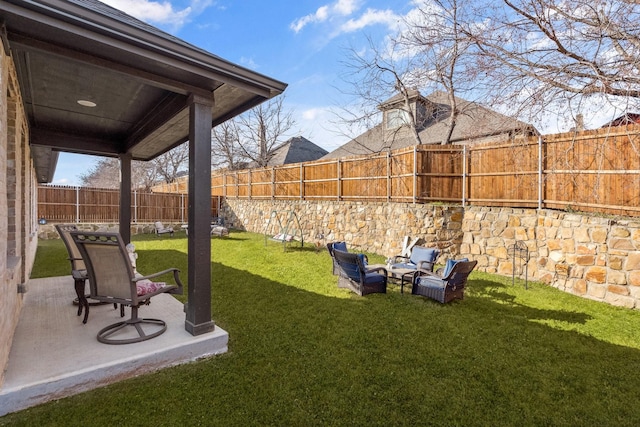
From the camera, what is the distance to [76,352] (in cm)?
278

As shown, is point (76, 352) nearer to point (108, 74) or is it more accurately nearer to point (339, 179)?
point (108, 74)

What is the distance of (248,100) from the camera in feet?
11.4

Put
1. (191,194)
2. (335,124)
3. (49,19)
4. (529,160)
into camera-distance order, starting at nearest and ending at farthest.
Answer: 1. (49,19)
2. (191,194)
3. (529,160)
4. (335,124)

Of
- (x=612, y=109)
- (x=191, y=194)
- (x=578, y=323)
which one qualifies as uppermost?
(x=612, y=109)

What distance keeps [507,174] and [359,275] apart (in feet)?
15.2

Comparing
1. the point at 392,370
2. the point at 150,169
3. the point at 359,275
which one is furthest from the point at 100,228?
the point at 150,169

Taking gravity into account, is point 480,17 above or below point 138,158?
above

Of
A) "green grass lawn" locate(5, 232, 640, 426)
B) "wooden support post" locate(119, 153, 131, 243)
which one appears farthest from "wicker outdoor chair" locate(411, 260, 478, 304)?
"wooden support post" locate(119, 153, 131, 243)

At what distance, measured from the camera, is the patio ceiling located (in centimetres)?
210

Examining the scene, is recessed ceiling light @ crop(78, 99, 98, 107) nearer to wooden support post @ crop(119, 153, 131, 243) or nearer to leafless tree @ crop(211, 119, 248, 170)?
wooden support post @ crop(119, 153, 131, 243)

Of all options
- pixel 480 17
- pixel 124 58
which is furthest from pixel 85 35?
pixel 480 17

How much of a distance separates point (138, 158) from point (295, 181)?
6854mm

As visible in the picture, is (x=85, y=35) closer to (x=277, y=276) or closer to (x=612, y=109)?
(x=277, y=276)

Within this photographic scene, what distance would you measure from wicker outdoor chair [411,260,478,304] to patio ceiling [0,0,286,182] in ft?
11.9
